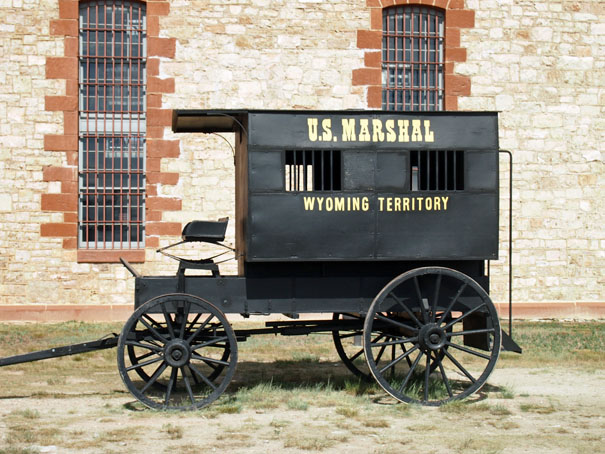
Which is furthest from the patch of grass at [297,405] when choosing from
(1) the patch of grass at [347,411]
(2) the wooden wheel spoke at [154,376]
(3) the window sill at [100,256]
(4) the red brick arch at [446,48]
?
(4) the red brick arch at [446,48]

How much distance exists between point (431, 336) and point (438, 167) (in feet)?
5.22

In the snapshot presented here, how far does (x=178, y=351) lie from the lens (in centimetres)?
748

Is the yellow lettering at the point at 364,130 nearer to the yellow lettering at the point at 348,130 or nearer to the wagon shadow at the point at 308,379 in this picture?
the yellow lettering at the point at 348,130

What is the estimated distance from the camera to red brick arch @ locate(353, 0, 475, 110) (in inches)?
623

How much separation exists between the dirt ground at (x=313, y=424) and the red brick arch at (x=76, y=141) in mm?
6594

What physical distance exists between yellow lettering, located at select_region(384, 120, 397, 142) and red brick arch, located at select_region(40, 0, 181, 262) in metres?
8.04

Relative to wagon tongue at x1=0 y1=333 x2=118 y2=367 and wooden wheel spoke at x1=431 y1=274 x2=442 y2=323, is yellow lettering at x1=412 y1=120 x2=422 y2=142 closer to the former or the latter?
wooden wheel spoke at x1=431 y1=274 x2=442 y2=323

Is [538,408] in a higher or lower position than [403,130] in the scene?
lower

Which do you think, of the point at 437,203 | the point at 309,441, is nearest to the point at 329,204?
the point at 437,203

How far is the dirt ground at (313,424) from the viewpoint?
20.5ft

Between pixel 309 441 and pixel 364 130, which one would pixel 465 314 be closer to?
pixel 364 130

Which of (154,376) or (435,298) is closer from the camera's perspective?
(154,376)

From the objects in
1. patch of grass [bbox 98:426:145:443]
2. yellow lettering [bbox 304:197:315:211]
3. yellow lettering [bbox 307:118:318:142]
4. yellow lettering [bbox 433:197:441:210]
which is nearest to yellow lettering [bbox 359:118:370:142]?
yellow lettering [bbox 307:118:318:142]

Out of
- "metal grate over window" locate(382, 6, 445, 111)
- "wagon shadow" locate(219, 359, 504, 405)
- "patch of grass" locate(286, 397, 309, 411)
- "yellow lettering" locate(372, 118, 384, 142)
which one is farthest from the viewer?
"metal grate over window" locate(382, 6, 445, 111)
